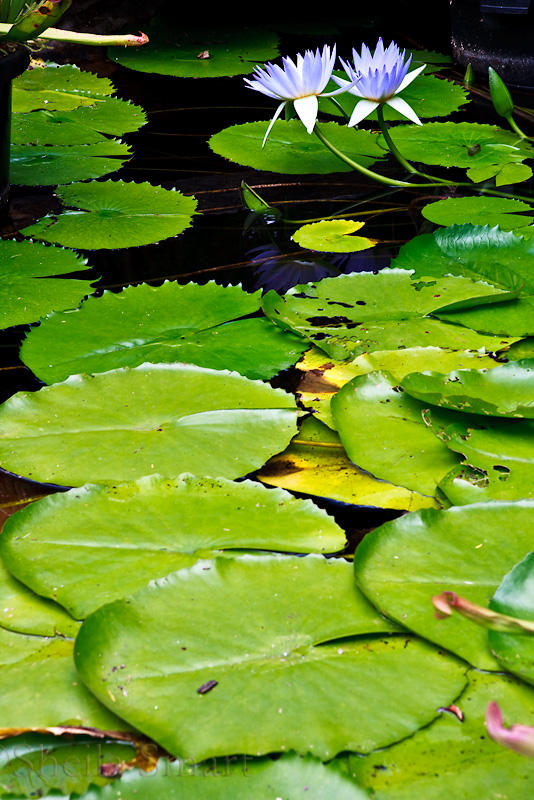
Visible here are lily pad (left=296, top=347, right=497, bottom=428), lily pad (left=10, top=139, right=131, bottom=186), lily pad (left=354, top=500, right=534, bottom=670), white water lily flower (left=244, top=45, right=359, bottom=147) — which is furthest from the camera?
lily pad (left=10, top=139, right=131, bottom=186)

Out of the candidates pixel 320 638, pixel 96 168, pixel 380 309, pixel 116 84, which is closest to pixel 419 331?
pixel 380 309

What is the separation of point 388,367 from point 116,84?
96.4 inches

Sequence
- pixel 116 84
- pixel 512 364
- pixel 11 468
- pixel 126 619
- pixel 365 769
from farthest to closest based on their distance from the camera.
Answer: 1. pixel 116 84
2. pixel 512 364
3. pixel 11 468
4. pixel 126 619
5. pixel 365 769

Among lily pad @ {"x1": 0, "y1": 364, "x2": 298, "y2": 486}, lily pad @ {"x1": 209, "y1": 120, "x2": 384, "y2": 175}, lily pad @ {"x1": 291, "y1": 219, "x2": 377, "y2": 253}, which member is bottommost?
lily pad @ {"x1": 0, "y1": 364, "x2": 298, "y2": 486}

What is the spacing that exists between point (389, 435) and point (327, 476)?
0.10 metres

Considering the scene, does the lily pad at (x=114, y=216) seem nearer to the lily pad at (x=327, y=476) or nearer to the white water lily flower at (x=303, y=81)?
the white water lily flower at (x=303, y=81)

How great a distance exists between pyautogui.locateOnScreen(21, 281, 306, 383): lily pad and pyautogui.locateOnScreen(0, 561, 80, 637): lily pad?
46 centimetres

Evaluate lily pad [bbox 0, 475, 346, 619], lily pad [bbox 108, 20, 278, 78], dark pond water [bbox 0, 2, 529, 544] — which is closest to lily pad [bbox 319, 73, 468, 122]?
dark pond water [bbox 0, 2, 529, 544]

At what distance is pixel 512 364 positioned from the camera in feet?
3.54

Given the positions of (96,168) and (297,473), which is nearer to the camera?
(297,473)

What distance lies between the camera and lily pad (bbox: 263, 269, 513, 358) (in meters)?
1.28

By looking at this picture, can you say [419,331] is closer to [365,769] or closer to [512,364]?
[512,364]

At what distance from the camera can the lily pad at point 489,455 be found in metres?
0.89

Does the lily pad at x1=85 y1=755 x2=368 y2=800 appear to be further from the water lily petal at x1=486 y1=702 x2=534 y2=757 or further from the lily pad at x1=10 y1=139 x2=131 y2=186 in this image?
the lily pad at x1=10 y1=139 x2=131 y2=186
